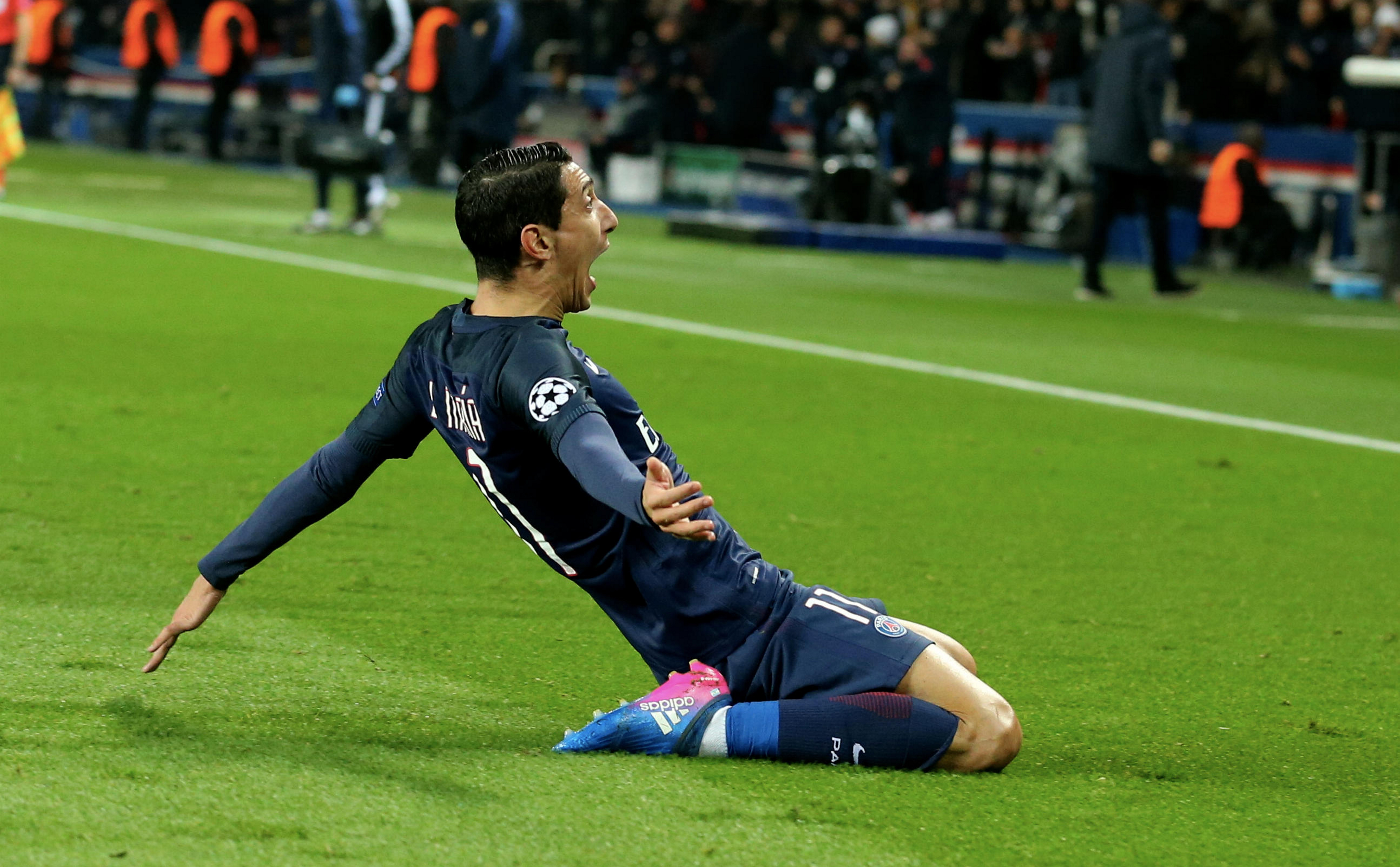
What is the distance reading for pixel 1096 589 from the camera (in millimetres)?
6105

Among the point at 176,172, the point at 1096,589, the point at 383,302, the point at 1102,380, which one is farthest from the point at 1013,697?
the point at 176,172

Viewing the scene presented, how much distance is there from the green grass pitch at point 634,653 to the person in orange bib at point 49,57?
19.5 metres

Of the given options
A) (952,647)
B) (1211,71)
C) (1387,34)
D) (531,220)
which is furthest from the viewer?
(1211,71)

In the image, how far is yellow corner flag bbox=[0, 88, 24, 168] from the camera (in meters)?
18.8

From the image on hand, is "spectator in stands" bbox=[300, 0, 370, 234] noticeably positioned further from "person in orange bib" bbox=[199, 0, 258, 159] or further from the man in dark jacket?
"person in orange bib" bbox=[199, 0, 258, 159]

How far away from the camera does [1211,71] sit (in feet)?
72.7

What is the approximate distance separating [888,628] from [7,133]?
1643cm

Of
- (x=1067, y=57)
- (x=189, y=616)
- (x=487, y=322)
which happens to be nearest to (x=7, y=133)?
(x=1067, y=57)

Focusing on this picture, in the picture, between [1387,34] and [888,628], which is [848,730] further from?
[1387,34]

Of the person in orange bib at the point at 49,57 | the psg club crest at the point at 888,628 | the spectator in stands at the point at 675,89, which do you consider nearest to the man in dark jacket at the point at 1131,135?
the spectator in stands at the point at 675,89

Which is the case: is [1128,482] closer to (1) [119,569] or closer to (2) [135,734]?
(1) [119,569]

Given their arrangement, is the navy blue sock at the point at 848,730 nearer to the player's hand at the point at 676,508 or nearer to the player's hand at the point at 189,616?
the player's hand at the point at 676,508

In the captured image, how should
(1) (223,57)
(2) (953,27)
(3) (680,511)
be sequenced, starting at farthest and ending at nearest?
(1) (223,57) < (2) (953,27) < (3) (680,511)

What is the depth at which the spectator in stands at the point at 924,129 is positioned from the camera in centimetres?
2234
